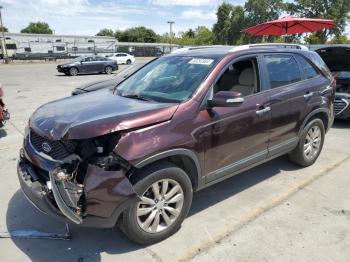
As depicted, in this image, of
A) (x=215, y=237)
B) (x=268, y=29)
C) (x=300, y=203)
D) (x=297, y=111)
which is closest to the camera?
(x=215, y=237)

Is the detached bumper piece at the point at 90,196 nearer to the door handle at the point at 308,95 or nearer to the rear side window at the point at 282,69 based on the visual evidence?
the rear side window at the point at 282,69

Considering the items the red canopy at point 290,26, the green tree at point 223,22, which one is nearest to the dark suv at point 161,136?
the red canopy at point 290,26

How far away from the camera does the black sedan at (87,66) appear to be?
23344 millimetres

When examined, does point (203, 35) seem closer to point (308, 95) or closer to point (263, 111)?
point (308, 95)

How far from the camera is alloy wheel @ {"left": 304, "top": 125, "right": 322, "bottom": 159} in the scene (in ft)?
16.8

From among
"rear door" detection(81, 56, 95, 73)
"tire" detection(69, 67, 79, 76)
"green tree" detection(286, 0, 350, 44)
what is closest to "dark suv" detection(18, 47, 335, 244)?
"tire" detection(69, 67, 79, 76)

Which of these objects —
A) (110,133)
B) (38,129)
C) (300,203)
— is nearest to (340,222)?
(300,203)

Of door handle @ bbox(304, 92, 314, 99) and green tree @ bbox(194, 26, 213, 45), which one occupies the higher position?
green tree @ bbox(194, 26, 213, 45)

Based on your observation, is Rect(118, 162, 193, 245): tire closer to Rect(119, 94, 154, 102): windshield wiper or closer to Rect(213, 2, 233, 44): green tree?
Rect(119, 94, 154, 102): windshield wiper

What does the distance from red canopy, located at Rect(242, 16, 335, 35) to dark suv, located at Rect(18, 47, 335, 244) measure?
7.97m

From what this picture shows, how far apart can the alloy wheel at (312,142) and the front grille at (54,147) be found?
11.5 feet

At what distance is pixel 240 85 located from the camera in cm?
421

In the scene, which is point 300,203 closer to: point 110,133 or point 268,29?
point 110,133

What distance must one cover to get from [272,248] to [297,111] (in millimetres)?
2082
